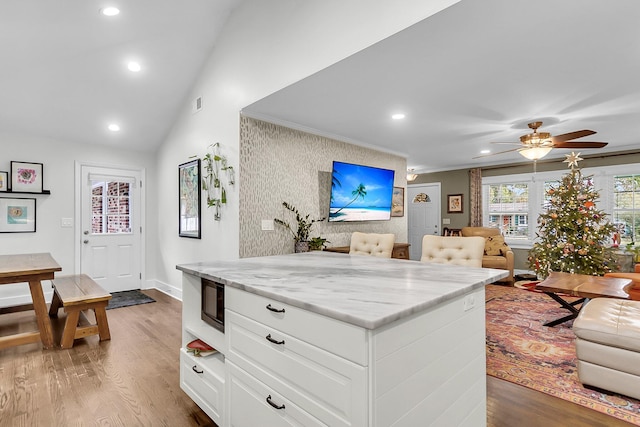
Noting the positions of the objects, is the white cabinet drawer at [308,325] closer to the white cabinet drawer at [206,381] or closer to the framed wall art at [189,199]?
the white cabinet drawer at [206,381]

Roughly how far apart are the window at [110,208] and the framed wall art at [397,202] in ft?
14.0

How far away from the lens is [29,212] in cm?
448

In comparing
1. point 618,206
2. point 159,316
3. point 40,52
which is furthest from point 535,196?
point 40,52

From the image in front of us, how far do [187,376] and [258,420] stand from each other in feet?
2.61

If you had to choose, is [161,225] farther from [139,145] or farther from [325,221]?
[325,221]

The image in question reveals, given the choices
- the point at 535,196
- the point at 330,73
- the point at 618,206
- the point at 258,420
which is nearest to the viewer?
the point at 258,420

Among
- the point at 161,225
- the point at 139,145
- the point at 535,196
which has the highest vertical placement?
the point at 139,145

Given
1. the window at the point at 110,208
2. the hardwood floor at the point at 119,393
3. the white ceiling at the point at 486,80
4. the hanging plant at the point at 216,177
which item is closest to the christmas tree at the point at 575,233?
the white ceiling at the point at 486,80

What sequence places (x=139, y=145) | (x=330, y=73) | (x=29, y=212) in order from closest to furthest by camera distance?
(x=330, y=73) < (x=29, y=212) < (x=139, y=145)

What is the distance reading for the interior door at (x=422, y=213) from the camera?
789cm

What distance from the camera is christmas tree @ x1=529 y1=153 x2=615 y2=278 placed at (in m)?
4.59

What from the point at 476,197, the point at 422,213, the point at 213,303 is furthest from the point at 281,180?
the point at 422,213

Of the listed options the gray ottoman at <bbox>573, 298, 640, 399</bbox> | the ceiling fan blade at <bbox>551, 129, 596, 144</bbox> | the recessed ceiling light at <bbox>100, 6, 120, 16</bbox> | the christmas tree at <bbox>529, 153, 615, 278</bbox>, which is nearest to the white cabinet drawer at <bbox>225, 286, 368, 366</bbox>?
the gray ottoman at <bbox>573, 298, 640, 399</bbox>

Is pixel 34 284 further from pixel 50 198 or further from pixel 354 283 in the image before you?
pixel 354 283
